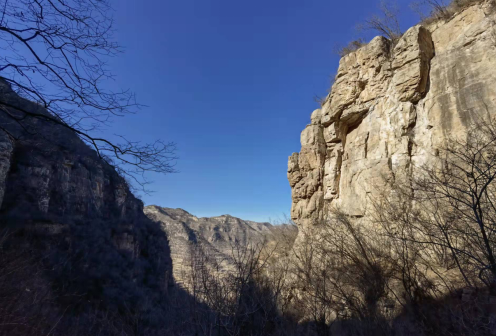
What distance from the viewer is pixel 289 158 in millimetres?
16234

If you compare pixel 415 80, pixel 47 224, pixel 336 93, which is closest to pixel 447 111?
pixel 415 80

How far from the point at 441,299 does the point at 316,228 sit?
643 cm

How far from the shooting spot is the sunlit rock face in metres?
8.04

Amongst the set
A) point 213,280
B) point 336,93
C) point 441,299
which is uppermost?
point 336,93

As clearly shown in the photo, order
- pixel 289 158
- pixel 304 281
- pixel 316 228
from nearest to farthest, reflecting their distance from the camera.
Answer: pixel 304 281 < pixel 316 228 < pixel 289 158

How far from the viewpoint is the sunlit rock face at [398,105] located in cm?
804

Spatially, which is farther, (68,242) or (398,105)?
(68,242)

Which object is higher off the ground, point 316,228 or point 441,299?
point 316,228

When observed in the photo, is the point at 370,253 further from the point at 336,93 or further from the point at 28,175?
the point at 28,175

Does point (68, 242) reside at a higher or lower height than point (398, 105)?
lower

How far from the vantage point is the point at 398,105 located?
32.3 feet

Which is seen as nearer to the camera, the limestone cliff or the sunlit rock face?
the sunlit rock face

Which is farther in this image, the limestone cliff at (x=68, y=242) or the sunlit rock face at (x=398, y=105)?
the limestone cliff at (x=68, y=242)

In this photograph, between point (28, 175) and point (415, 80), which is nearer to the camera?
point (415, 80)
